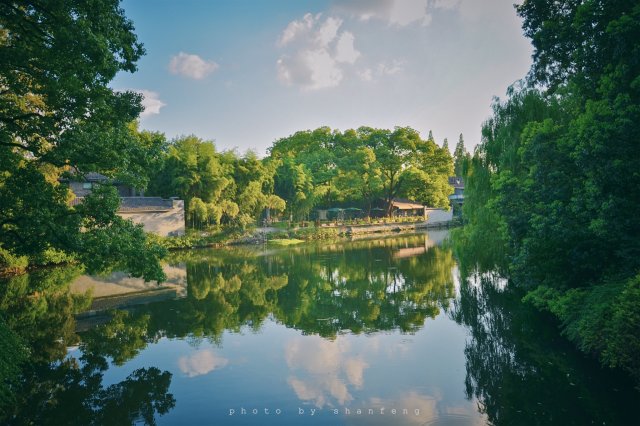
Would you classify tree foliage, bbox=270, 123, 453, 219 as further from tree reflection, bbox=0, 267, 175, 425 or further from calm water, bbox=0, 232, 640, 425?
tree reflection, bbox=0, 267, 175, 425

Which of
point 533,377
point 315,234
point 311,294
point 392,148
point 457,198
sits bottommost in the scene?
point 311,294

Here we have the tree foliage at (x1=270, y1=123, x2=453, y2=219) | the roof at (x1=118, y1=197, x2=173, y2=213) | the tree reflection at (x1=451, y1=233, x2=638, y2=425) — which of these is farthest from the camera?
the tree foliage at (x1=270, y1=123, x2=453, y2=219)

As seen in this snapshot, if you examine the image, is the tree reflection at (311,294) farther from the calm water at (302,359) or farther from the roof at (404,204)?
the roof at (404,204)

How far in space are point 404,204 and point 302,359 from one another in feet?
164

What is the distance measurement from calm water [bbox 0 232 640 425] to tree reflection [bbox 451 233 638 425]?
1.5 inches

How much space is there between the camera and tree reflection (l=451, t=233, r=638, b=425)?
7.30 metres

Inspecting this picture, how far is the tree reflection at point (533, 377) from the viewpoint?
287 inches

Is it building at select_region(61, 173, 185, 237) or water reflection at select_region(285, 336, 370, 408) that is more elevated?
building at select_region(61, 173, 185, 237)

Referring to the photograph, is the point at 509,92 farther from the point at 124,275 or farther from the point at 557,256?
the point at 124,275

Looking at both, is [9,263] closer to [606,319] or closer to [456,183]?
Result: [606,319]

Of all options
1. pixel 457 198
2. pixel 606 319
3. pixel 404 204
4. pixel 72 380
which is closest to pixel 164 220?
pixel 72 380

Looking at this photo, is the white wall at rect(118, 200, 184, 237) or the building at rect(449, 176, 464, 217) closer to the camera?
the white wall at rect(118, 200, 184, 237)

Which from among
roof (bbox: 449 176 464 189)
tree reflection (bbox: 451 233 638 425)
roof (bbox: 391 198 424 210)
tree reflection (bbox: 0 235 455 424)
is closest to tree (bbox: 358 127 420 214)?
roof (bbox: 391 198 424 210)

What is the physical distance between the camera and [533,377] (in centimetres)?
879
